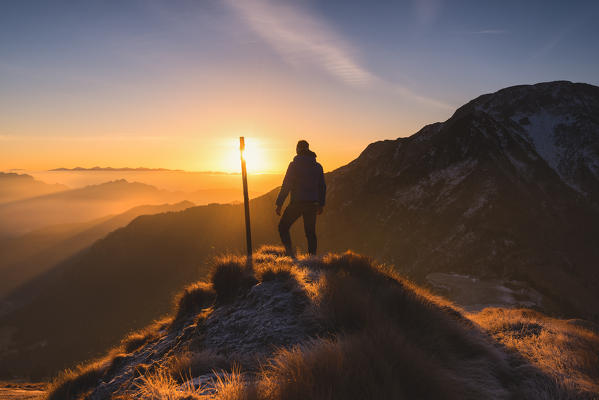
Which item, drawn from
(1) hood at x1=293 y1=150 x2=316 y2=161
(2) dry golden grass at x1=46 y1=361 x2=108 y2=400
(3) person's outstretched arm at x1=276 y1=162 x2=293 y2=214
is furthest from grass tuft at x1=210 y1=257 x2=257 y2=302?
(1) hood at x1=293 y1=150 x2=316 y2=161

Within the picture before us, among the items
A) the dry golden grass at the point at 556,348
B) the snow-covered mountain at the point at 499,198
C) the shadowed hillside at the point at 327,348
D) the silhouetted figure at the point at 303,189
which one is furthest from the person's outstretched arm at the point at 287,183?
the snow-covered mountain at the point at 499,198

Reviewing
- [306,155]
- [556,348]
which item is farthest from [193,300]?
[556,348]

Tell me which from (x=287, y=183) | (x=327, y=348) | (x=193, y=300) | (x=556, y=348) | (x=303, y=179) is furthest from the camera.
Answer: (x=287, y=183)

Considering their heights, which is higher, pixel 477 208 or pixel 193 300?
pixel 193 300

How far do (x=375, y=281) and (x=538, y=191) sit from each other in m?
25.5

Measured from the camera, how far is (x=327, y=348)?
2.26 meters

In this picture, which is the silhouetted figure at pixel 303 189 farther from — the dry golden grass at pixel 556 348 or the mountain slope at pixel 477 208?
the dry golden grass at pixel 556 348

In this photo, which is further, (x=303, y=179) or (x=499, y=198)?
(x=499, y=198)

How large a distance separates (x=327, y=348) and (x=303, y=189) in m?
5.08

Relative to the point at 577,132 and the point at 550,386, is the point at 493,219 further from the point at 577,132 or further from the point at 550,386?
the point at 550,386

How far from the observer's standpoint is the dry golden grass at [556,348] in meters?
3.13

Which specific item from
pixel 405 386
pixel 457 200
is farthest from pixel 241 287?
pixel 457 200

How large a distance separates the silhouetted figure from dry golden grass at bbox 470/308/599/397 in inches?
154

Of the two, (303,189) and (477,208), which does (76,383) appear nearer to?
(303,189)
